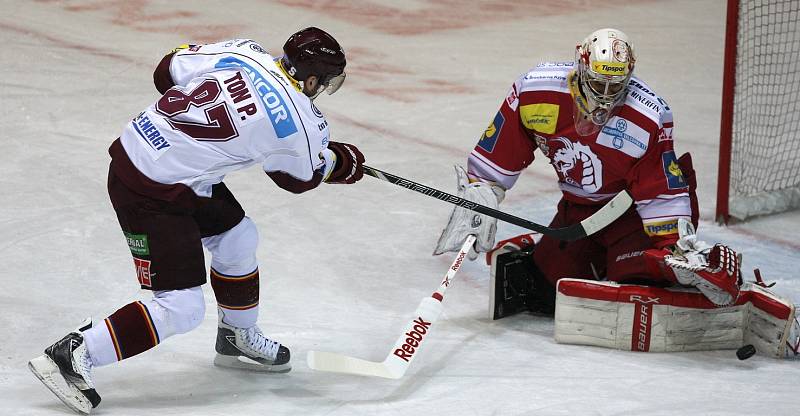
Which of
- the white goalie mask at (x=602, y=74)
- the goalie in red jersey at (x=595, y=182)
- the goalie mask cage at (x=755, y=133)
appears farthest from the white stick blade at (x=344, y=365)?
the goalie mask cage at (x=755, y=133)

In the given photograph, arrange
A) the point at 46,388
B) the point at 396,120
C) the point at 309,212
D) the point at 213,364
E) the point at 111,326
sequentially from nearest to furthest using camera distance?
the point at 111,326, the point at 46,388, the point at 213,364, the point at 309,212, the point at 396,120

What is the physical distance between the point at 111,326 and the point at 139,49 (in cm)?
397

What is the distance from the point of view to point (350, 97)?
598cm

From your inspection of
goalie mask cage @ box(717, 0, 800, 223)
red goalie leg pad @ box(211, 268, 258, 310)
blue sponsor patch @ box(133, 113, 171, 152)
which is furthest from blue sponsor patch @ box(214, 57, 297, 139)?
goalie mask cage @ box(717, 0, 800, 223)

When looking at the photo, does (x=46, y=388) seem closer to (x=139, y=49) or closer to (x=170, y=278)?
(x=170, y=278)

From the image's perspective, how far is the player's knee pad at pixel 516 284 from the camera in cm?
363

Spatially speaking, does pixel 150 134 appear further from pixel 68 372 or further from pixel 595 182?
pixel 595 182

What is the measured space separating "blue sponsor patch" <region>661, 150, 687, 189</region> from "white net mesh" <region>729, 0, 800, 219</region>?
1305 mm

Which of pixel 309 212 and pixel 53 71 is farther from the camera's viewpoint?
pixel 53 71

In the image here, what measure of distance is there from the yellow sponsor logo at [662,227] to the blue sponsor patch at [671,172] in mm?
108

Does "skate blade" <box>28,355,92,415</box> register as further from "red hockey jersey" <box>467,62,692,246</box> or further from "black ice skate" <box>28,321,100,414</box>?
"red hockey jersey" <box>467,62,692,246</box>

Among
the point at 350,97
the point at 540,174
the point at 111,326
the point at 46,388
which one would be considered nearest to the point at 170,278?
the point at 111,326

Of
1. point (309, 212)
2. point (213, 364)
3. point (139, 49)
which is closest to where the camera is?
point (213, 364)

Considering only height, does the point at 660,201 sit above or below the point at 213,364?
above
